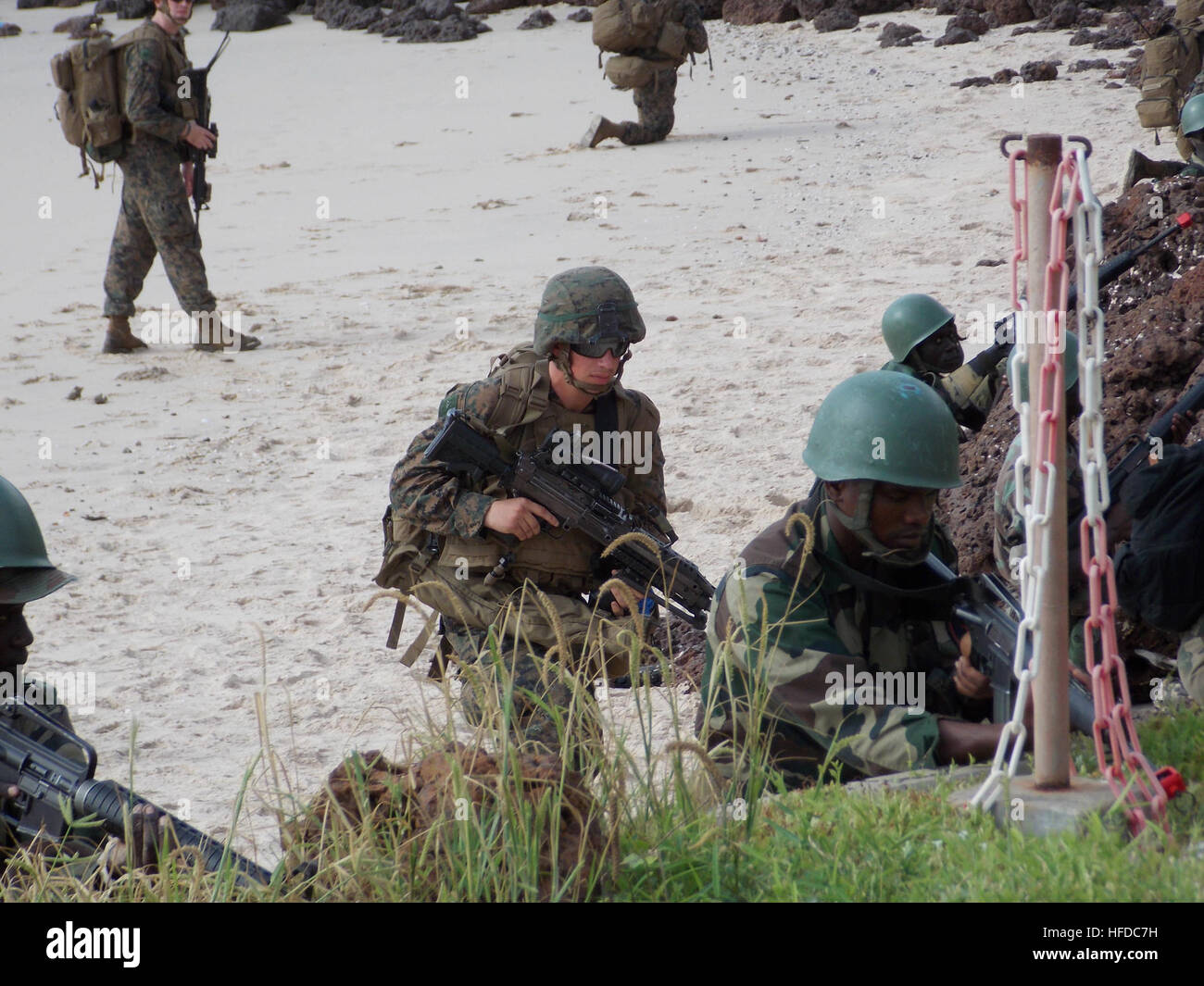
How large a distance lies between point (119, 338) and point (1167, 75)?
786 centimetres

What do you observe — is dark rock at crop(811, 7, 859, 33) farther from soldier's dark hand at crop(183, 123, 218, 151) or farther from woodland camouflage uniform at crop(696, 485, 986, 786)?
woodland camouflage uniform at crop(696, 485, 986, 786)

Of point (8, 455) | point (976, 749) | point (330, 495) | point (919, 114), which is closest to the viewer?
point (976, 749)

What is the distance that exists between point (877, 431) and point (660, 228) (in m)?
9.16

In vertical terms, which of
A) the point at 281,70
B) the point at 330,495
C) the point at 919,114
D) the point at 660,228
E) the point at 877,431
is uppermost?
the point at 281,70

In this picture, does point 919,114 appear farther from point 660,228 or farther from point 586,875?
point 586,875

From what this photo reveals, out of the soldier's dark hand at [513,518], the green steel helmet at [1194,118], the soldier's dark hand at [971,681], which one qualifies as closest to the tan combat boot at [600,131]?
the green steel helmet at [1194,118]

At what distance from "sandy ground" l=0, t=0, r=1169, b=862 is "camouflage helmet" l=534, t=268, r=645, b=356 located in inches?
48.9

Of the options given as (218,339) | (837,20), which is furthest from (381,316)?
(837,20)

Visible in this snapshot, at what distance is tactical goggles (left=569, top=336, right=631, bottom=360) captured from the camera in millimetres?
4332

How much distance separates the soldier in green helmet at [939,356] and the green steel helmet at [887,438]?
2.17 metres

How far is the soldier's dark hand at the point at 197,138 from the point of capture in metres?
9.30

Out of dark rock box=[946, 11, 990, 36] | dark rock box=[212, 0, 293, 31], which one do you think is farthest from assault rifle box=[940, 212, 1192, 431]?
dark rock box=[212, 0, 293, 31]

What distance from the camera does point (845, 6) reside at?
2197cm
